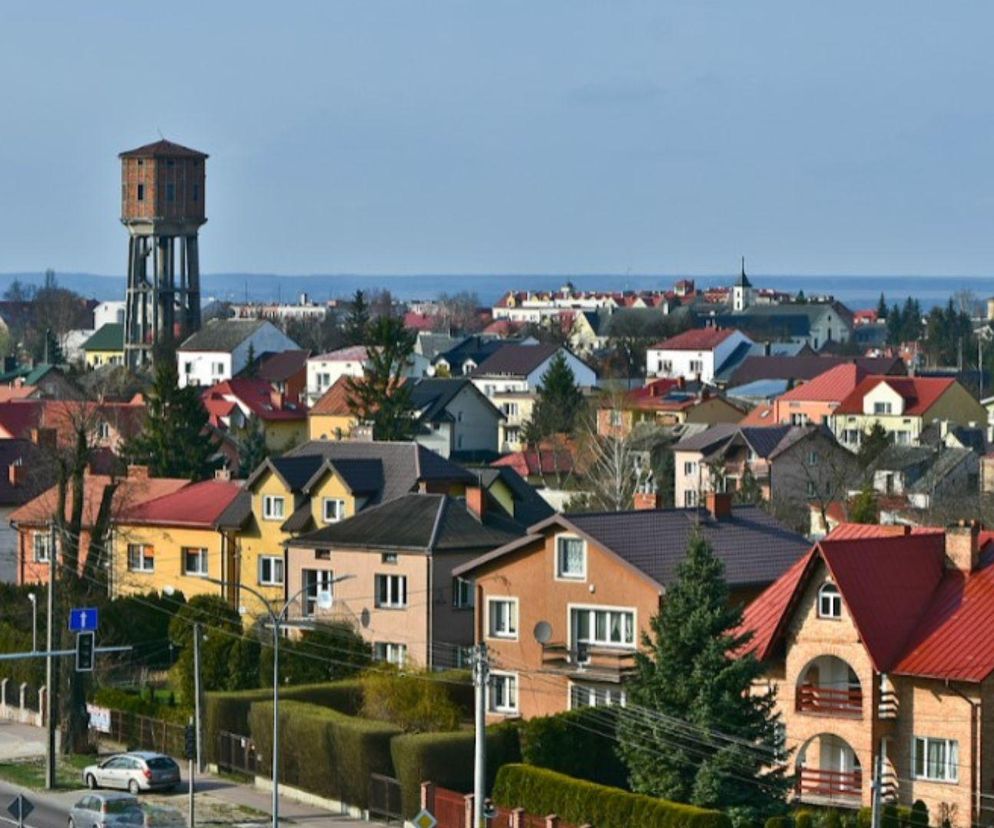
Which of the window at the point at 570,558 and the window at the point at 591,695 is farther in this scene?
the window at the point at 570,558

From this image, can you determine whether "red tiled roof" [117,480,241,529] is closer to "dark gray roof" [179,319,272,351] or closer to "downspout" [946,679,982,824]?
"downspout" [946,679,982,824]

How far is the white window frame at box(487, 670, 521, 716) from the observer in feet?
194

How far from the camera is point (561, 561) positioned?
58812 mm

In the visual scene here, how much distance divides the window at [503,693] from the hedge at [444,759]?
6385 mm

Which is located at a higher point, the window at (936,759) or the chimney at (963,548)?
the chimney at (963,548)

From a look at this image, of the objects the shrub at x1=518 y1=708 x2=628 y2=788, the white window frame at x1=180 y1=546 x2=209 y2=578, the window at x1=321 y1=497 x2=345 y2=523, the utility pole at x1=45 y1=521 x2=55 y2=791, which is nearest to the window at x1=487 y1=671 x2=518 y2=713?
the shrub at x1=518 y1=708 x2=628 y2=788

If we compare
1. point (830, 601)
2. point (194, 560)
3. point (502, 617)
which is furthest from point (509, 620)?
point (194, 560)

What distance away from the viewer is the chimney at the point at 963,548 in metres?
52.8

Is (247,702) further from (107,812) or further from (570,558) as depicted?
(107,812)

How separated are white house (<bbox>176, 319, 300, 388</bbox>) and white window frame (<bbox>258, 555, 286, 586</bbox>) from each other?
346 ft

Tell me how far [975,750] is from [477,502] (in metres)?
21.5

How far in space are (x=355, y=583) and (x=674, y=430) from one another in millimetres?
70226

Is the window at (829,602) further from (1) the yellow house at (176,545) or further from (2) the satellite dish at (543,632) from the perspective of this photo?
(1) the yellow house at (176,545)

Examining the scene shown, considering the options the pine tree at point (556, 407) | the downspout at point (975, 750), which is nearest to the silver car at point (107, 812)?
the downspout at point (975, 750)
